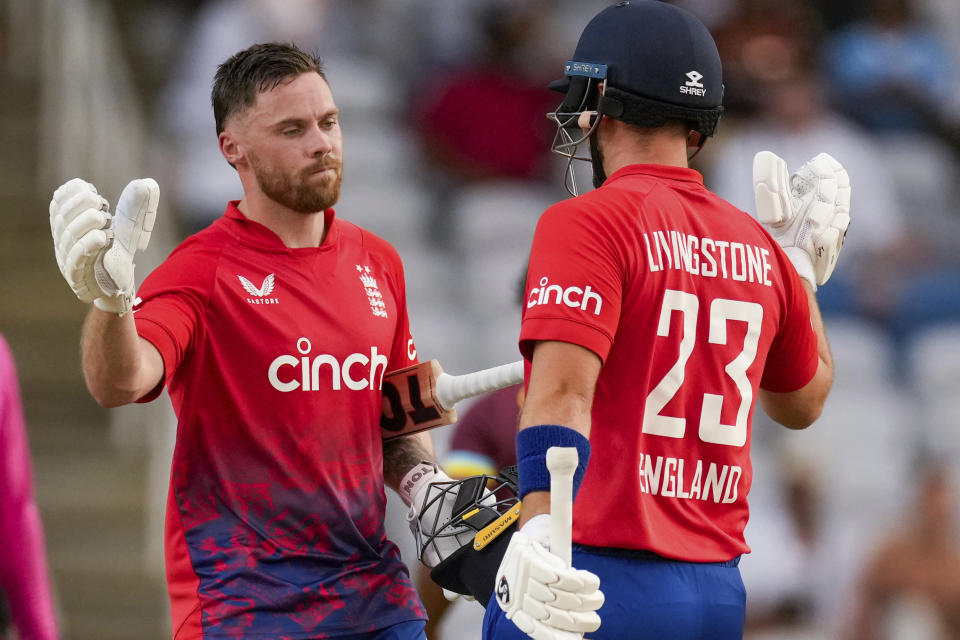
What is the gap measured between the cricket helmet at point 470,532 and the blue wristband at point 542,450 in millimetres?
625

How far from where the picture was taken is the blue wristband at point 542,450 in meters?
2.92

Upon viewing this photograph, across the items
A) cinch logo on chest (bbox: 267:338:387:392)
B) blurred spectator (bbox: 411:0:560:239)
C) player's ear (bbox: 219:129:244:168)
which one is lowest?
cinch logo on chest (bbox: 267:338:387:392)

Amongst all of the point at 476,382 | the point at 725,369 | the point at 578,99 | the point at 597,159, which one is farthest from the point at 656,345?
the point at 476,382

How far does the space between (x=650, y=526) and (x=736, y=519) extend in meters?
0.29

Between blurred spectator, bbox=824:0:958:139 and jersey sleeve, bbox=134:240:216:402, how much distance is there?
715 cm

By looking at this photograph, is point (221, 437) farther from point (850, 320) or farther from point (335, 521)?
point (850, 320)

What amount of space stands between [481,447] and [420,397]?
136 centimetres

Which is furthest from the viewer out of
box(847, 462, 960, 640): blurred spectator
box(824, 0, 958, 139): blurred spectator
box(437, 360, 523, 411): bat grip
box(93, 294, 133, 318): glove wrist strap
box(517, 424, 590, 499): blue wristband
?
box(824, 0, 958, 139): blurred spectator

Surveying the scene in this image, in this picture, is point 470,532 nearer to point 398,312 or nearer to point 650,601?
point 398,312

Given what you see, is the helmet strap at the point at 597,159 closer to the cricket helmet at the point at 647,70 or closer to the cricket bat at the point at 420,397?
the cricket helmet at the point at 647,70

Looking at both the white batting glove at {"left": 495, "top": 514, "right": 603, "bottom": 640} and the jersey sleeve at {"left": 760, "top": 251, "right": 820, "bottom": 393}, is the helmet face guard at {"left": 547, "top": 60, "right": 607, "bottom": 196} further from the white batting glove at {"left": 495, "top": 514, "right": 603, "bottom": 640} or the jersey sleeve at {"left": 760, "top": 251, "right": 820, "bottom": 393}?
the white batting glove at {"left": 495, "top": 514, "right": 603, "bottom": 640}

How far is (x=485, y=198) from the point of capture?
941cm

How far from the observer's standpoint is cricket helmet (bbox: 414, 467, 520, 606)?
144 inches

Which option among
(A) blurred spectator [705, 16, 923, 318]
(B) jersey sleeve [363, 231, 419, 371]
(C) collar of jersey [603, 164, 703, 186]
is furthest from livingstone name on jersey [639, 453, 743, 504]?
(A) blurred spectator [705, 16, 923, 318]
